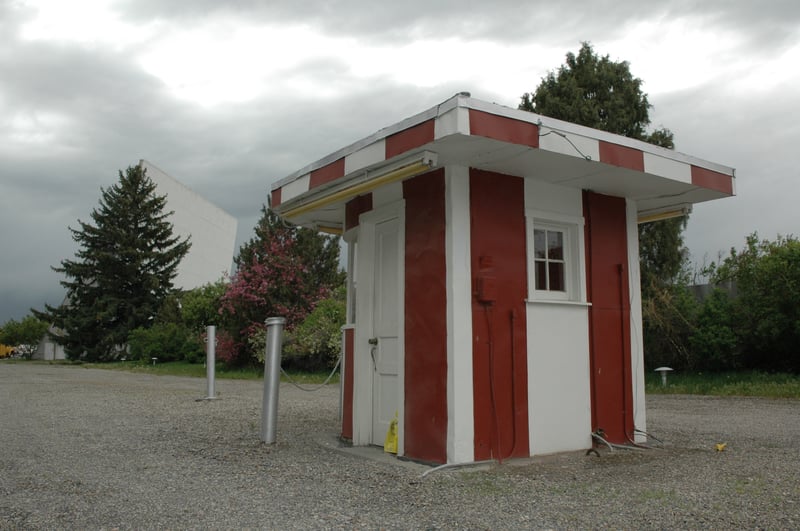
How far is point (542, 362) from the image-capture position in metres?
5.85

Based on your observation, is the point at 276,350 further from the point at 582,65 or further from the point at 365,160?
the point at 582,65

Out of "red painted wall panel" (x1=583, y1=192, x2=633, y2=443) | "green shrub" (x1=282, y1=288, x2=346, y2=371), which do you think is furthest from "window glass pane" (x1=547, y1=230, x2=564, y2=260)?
"green shrub" (x1=282, y1=288, x2=346, y2=371)

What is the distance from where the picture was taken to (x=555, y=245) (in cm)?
629

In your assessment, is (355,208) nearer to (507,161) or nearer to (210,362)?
(507,161)

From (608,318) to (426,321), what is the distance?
199 centimetres

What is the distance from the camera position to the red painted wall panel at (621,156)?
5.55 metres

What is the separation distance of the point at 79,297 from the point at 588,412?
37853mm

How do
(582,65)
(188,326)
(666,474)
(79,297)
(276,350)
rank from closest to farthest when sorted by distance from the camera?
(666,474), (276,350), (582,65), (188,326), (79,297)

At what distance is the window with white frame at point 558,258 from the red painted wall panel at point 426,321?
1.05 meters

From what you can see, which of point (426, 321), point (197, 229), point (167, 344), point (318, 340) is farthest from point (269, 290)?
point (197, 229)

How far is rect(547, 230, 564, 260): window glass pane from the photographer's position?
625cm

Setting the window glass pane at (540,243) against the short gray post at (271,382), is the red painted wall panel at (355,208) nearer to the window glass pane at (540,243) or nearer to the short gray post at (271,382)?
the short gray post at (271,382)

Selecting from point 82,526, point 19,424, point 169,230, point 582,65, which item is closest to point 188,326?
point 169,230

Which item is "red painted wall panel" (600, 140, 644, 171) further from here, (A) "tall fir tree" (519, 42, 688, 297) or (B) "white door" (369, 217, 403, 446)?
(A) "tall fir tree" (519, 42, 688, 297)
